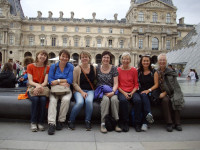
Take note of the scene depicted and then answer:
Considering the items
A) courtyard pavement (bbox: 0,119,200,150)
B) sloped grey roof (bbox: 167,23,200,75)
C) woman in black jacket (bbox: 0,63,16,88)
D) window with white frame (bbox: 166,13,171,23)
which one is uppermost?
window with white frame (bbox: 166,13,171,23)

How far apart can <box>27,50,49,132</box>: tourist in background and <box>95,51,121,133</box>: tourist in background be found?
1.09 metres

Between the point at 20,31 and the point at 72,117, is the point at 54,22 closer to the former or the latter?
the point at 20,31

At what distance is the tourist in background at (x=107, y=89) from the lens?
3.39m

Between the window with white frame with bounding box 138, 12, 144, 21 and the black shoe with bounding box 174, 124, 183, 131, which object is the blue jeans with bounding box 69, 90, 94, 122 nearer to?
the black shoe with bounding box 174, 124, 183, 131

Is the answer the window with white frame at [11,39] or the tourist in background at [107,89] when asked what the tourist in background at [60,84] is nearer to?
the tourist in background at [107,89]

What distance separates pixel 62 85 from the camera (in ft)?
11.8

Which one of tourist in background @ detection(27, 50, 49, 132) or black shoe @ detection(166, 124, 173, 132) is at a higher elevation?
tourist in background @ detection(27, 50, 49, 132)

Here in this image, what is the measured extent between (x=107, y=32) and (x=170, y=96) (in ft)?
127

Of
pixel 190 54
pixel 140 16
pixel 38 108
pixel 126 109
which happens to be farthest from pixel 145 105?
pixel 140 16

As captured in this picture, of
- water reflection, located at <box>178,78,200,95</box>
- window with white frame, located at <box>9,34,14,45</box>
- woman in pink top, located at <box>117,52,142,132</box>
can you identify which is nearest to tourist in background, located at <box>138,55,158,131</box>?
woman in pink top, located at <box>117,52,142,132</box>

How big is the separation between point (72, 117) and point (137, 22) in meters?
39.5

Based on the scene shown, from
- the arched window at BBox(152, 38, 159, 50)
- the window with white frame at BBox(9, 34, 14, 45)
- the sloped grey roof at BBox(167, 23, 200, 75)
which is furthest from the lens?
the arched window at BBox(152, 38, 159, 50)

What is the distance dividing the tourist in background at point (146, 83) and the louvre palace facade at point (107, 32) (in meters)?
34.5

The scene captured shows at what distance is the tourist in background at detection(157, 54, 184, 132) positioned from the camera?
3480 millimetres
